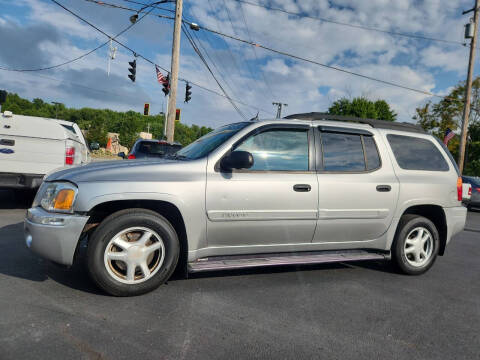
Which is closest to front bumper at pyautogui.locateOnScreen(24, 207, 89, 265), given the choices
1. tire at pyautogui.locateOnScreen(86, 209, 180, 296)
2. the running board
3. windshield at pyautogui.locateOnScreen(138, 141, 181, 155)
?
tire at pyautogui.locateOnScreen(86, 209, 180, 296)

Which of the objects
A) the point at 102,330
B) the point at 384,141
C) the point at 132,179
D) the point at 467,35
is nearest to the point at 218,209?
the point at 132,179

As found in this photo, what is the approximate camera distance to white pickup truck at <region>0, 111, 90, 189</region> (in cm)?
600

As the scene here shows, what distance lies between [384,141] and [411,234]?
116 centimetres

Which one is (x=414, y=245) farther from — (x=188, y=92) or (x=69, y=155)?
(x=188, y=92)

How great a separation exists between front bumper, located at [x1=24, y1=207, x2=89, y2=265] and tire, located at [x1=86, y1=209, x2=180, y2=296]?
0.46 ft

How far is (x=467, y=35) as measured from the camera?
1911 centimetres

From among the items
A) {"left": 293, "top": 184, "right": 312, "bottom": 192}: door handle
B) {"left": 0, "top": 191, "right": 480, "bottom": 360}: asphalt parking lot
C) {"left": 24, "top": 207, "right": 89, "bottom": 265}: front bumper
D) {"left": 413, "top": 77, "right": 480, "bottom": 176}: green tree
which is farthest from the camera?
{"left": 413, "top": 77, "right": 480, "bottom": 176}: green tree

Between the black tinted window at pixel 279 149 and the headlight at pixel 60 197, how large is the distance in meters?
1.54

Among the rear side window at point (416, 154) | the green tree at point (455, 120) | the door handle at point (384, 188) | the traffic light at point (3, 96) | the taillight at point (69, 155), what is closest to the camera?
the door handle at point (384, 188)

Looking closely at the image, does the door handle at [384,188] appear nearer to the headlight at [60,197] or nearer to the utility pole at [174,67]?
the headlight at [60,197]

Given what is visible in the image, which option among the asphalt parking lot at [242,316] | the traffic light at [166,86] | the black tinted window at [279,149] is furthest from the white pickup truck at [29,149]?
the traffic light at [166,86]

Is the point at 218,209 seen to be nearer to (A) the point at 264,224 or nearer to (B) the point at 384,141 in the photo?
(A) the point at 264,224

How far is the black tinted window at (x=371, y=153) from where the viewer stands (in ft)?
12.9

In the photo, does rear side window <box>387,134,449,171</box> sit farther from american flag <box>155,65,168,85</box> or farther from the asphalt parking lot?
american flag <box>155,65,168,85</box>
